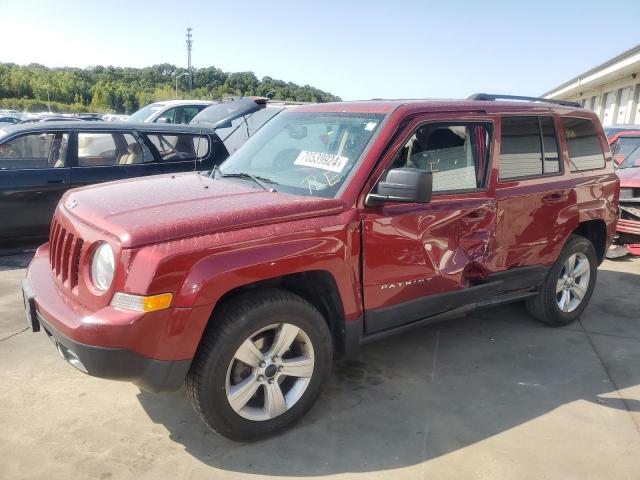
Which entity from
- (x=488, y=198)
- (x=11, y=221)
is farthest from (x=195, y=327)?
(x=11, y=221)

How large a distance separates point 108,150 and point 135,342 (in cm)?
491

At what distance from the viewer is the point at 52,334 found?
108 inches

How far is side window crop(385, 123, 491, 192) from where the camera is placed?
3438 millimetres

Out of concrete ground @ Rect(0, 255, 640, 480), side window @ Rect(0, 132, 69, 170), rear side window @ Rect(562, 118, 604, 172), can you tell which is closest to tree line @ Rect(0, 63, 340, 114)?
side window @ Rect(0, 132, 69, 170)

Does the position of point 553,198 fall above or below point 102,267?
above

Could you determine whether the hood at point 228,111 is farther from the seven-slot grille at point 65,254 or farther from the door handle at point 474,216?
the door handle at point 474,216

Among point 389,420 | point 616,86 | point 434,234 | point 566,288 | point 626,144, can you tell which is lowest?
point 389,420

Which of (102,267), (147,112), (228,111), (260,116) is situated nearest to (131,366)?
(102,267)

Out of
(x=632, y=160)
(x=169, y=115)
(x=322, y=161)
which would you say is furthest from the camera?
(x=169, y=115)

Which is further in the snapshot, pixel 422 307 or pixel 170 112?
pixel 170 112

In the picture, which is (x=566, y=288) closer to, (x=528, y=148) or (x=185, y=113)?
(x=528, y=148)

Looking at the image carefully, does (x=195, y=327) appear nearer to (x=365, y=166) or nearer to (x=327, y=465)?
(x=327, y=465)

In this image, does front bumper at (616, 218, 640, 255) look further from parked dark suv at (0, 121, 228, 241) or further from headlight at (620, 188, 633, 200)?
parked dark suv at (0, 121, 228, 241)

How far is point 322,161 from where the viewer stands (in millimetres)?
3326
